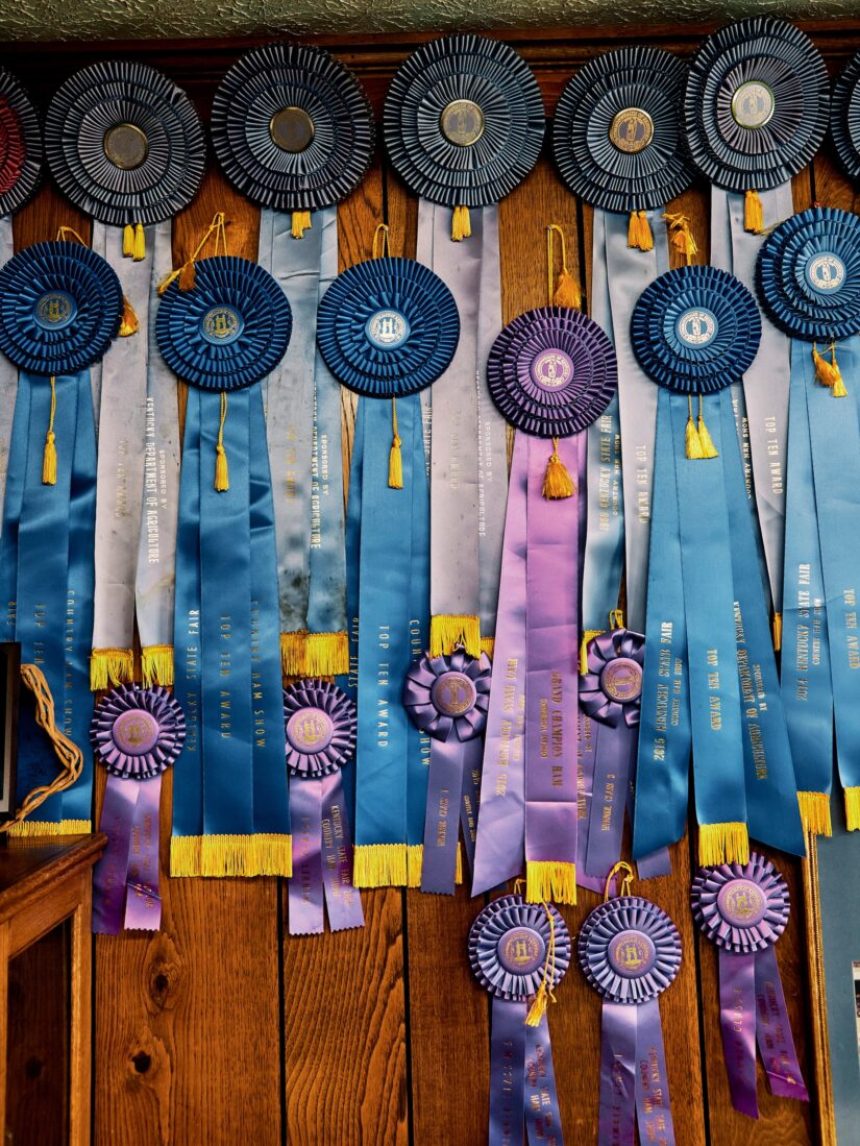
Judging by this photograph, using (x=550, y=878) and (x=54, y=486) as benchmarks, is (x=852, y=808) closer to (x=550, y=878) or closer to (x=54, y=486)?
(x=550, y=878)

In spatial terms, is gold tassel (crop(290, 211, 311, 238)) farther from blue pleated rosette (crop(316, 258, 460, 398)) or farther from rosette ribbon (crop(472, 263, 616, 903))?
rosette ribbon (crop(472, 263, 616, 903))

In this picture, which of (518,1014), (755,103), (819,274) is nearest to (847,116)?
(755,103)

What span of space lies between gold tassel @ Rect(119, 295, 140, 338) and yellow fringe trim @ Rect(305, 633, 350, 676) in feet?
1.90

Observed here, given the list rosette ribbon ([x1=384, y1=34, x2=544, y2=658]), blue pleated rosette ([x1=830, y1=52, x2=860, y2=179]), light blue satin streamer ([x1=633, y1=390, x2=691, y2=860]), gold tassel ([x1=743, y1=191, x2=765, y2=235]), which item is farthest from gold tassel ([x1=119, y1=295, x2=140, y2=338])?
blue pleated rosette ([x1=830, y1=52, x2=860, y2=179])

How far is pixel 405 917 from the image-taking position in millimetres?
1681

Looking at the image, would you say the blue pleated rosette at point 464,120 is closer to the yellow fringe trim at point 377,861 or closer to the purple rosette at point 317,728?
Answer: the purple rosette at point 317,728

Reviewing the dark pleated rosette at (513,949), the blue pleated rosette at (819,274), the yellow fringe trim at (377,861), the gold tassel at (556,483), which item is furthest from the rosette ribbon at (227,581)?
the blue pleated rosette at (819,274)

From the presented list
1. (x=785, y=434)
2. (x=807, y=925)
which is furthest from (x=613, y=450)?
(x=807, y=925)

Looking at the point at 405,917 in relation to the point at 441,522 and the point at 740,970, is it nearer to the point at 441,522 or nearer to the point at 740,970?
the point at 740,970

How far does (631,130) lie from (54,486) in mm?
1096

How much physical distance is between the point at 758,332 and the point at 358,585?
29.9 inches

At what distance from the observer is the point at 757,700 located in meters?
1.67

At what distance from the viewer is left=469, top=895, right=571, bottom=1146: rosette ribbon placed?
163 centimetres

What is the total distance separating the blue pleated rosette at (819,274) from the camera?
5.53 feet
